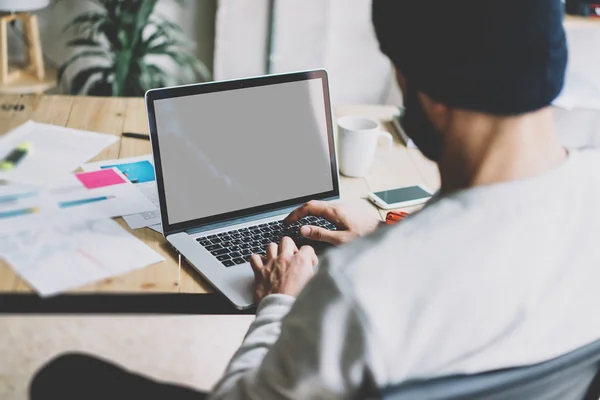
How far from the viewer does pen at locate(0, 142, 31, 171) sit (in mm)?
1336

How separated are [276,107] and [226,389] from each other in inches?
24.9

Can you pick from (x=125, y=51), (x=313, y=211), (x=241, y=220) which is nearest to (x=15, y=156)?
(x=241, y=220)

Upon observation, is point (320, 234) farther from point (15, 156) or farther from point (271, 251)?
point (15, 156)

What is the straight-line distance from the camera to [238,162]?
1.27 m

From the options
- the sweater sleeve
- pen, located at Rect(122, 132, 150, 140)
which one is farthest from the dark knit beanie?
pen, located at Rect(122, 132, 150, 140)

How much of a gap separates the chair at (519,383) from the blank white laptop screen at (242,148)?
2.28 ft

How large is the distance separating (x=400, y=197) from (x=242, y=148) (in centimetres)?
35

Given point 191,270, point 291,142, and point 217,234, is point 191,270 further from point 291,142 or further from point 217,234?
point 291,142

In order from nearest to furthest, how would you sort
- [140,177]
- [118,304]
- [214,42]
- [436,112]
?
[436,112] → [118,304] → [140,177] → [214,42]

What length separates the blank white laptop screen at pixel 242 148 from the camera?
1194 mm

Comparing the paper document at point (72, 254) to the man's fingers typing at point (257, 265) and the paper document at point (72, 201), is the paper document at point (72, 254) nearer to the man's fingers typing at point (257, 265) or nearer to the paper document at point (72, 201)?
the paper document at point (72, 201)

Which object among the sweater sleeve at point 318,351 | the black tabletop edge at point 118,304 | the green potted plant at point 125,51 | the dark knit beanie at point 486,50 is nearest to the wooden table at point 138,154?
the black tabletop edge at point 118,304

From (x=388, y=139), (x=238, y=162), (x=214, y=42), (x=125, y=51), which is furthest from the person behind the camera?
(x=214, y=42)

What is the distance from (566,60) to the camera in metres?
0.72
